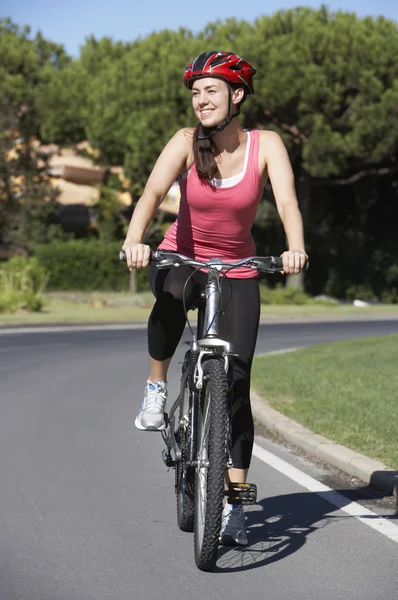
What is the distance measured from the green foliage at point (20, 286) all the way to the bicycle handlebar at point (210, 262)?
23.2 m

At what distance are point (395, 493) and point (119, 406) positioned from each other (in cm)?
499

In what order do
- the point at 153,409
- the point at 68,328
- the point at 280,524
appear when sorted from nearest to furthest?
the point at 153,409
the point at 280,524
the point at 68,328

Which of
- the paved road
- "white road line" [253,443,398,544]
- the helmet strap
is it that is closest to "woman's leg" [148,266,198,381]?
the helmet strap

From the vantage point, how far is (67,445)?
28.3 ft

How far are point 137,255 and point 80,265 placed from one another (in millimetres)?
34218

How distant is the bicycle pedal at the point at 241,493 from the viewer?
5.07m

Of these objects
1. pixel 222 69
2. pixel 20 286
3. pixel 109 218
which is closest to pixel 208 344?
pixel 222 69

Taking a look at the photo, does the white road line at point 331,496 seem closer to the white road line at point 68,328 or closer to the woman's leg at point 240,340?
the woman's leg at point 240,340

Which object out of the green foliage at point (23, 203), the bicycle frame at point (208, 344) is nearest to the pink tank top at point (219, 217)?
the bicycle frame at point (208, 344)

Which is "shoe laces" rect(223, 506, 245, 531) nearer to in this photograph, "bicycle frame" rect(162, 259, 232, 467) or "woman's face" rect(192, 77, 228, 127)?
"bicycle frame" rect(162, 259, 232, 467)

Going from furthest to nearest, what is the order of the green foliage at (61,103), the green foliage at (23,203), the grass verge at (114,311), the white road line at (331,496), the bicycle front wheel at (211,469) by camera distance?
the green foliage at (61,103) → the green foliage at (23,203) → the grass verge at (114,311) → the white road line at (331,496) → the bicycle front wheel at (211,469)

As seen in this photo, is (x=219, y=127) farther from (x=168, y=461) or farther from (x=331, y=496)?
Answer: (x=331, y=496)

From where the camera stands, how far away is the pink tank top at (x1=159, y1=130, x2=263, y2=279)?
16.8 ft

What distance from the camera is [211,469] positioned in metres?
4.77
